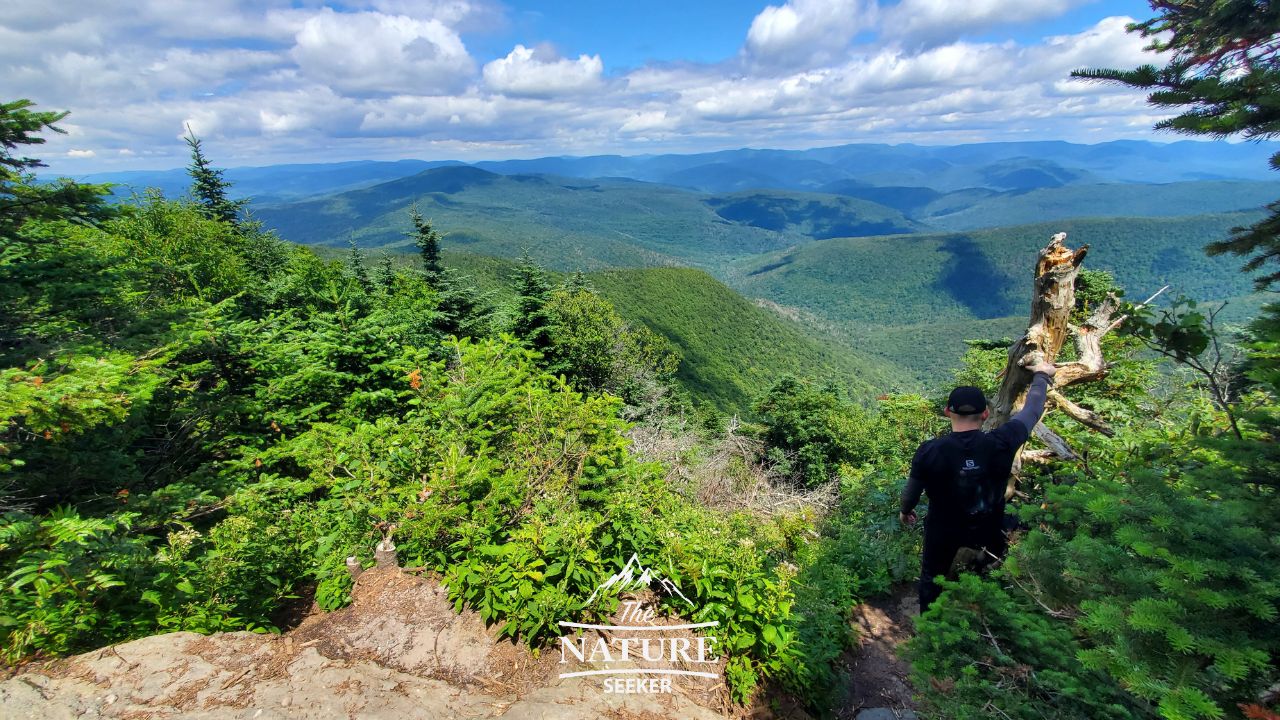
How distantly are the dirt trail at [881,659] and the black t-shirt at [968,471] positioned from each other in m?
0.91

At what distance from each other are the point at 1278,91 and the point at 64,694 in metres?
8.34

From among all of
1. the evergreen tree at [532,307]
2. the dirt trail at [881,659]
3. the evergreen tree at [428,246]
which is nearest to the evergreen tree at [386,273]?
the evergreen tree at [428,246]

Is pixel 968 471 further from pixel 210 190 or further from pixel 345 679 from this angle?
pixel 210 190

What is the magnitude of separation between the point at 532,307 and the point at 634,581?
14.7m

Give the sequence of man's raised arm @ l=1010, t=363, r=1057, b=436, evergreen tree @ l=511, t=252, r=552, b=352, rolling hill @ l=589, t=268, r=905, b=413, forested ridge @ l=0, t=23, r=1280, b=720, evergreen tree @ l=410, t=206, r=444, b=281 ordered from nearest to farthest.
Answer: forested ridge @ l=0, t=23, r=1280, b=720 < man's raised arm @ l=1010, t=363, r=1057, b=436 < evergreen tree @ l=511, t=252, r=552, b=352 < evergreen tree @ l=410, t=206, r=444, b=281 < rolling hill @ l=589, t=268, r=905, b=413

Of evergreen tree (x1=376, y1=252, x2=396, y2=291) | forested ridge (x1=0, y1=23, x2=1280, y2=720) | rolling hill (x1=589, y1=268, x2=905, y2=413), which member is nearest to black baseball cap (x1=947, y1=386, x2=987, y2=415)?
forested ridge (x1=0, y1=23, x2=1280, y2=720)

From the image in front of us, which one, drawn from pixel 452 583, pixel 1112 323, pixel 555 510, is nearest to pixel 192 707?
pixel 452 583

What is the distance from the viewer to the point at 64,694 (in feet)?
8.71

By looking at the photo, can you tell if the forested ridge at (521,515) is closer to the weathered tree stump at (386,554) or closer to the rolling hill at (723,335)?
the weathered tree stump at (386,554)

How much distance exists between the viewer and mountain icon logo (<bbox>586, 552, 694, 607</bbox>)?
11.9 ft

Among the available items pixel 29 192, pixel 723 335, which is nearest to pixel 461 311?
pixel 29 192

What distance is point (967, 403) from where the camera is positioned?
3641 mm

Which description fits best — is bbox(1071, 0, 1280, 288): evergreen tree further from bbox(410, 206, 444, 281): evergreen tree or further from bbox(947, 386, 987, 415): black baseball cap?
bbox(410, 206, 444, 281): evergreen tree

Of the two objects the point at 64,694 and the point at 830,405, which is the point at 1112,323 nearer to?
the point at 64,694
